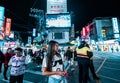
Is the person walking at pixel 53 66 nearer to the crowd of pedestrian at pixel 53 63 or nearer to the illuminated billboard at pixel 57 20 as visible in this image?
the crowd of pedestrian at pixel 53 63

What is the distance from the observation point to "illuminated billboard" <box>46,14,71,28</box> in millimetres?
38125

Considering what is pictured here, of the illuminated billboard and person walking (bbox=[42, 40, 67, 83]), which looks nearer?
person walking (bbox=[42, 40, 67, 83])

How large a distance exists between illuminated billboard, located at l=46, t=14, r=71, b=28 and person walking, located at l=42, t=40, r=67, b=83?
112 feet

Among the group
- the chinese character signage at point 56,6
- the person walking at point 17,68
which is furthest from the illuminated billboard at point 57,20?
the person walking at point 17,68

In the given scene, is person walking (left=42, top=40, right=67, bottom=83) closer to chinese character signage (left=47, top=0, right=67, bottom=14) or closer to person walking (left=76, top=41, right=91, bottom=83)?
person walking (left=76, top=41, right=91, bottom=83)

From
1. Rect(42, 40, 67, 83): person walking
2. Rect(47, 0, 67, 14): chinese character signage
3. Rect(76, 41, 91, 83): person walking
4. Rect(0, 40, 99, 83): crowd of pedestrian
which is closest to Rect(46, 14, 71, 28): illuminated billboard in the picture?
Rect(47, 0, 67, 14): chinese character signage

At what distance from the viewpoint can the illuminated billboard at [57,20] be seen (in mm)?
38125

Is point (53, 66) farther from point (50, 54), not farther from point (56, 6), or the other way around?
point (56, 6)

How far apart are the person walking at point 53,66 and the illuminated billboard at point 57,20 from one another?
112 feet

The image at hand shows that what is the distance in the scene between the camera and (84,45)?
312 inches

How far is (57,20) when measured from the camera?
3812 centimetres

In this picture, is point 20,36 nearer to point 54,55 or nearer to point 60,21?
point 60,21

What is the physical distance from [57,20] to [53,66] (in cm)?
3437

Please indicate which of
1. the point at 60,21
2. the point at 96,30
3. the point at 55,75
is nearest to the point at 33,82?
the point at 55,75
